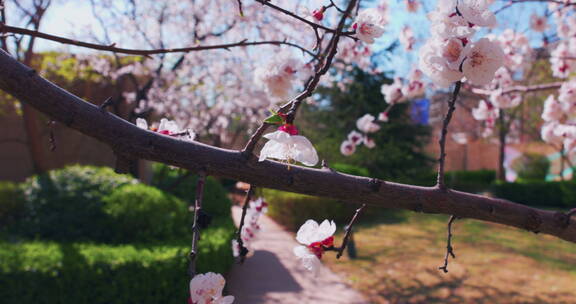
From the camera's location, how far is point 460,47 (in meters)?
0.96

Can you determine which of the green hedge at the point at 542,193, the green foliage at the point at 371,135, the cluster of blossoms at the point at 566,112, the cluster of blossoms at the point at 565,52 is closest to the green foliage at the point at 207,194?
the cluster of blossoms at the point at 566,112

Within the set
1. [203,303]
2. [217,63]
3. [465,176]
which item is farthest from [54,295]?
[465,176]

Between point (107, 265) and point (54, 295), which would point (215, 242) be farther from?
point (54, 295)

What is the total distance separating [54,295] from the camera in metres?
3.29

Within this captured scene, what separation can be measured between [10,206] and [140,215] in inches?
89.0

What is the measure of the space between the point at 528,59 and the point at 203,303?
4.42 meters

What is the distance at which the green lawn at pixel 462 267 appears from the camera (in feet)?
15.7

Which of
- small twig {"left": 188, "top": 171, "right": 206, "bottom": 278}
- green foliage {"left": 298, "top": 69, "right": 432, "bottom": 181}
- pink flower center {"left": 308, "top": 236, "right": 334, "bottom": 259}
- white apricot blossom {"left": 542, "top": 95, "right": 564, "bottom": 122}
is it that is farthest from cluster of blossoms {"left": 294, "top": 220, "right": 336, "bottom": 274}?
green foliage {"left": 298, "top": 69, "right": 432, "bottom": 181}

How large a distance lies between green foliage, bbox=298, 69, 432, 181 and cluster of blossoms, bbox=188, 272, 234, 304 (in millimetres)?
9610

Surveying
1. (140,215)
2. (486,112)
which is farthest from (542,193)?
(140,215)

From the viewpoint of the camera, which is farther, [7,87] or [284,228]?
[284,228]

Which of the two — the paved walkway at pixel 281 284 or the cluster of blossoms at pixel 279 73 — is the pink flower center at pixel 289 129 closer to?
the cluster of blossoms at pixel 279 73

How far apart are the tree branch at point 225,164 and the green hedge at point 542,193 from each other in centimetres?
1244

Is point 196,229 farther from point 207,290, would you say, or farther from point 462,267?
point 462,267
